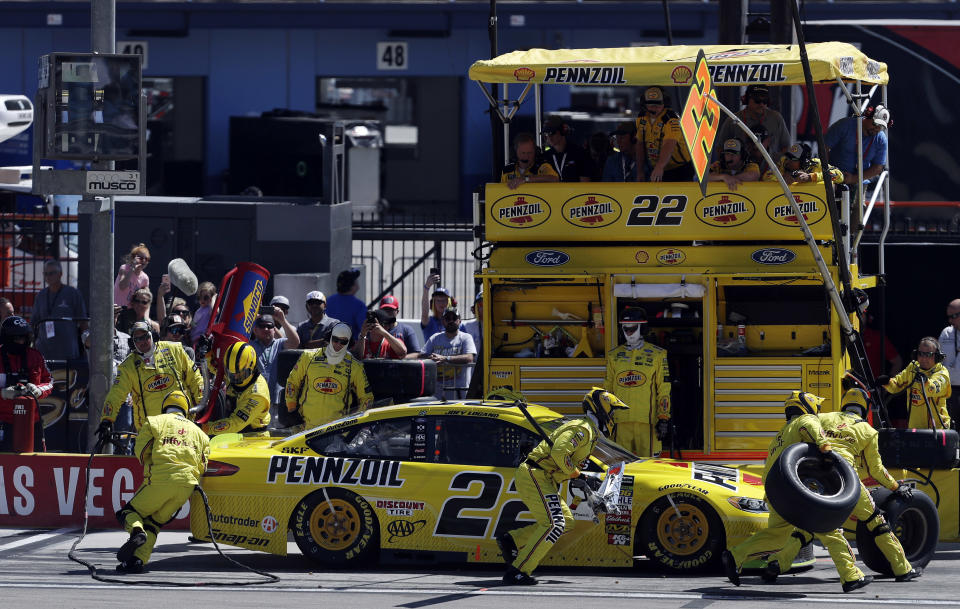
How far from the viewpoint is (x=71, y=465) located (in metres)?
12.7

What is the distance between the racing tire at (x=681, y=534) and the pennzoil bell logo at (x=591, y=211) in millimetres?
3388

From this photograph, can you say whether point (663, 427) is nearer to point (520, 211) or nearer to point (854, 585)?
point (520, 211)

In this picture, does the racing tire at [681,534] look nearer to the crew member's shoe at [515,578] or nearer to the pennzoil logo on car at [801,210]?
the crew member's shoe at [515,578]

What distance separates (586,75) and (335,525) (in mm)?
4901

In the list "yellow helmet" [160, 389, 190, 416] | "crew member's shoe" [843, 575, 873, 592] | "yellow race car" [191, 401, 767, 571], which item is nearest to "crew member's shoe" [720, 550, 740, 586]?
"yellow race car" [191, 401, 767, 571]

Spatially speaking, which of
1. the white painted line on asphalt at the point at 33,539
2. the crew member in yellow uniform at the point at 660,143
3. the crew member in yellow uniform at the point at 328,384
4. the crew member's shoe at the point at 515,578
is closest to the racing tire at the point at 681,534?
the crew member's shoe at the point at 515,578

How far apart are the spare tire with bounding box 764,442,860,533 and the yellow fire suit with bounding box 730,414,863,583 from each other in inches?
4.3

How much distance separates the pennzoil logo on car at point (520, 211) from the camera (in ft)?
43.6

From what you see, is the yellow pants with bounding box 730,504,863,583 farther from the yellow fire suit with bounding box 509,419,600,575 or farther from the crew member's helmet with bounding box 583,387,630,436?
the crew member's helmet with bounding box 583,387,630,436

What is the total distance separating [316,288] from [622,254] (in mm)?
5675

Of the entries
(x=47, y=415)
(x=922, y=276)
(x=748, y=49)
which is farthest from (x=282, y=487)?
(x=922, y=276)

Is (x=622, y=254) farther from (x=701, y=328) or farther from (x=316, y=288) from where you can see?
(x=316, y=288)

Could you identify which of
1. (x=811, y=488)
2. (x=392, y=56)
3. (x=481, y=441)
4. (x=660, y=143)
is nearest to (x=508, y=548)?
(x=481, y=441)

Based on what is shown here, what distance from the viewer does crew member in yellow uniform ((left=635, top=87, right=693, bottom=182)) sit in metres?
13.5
